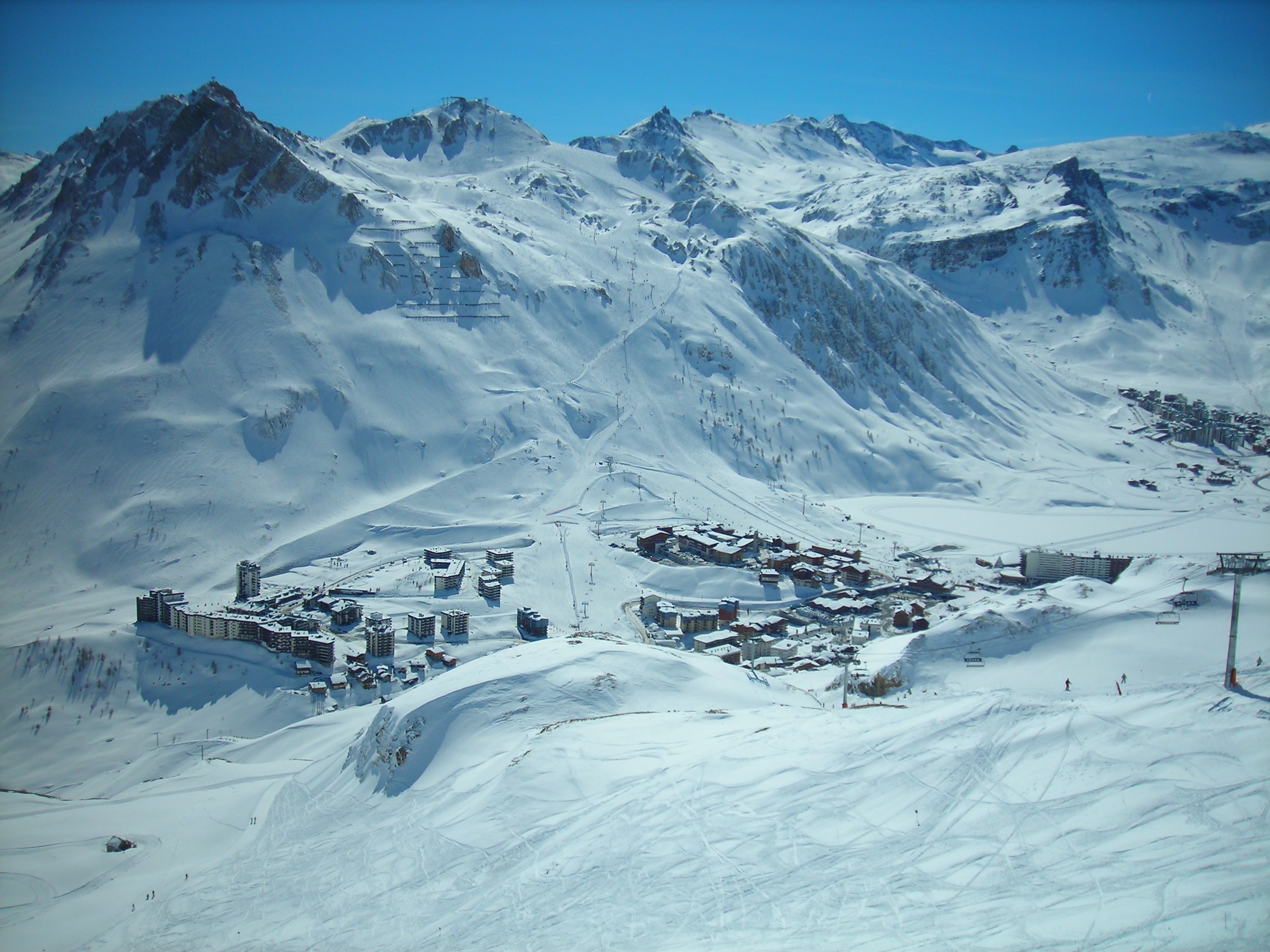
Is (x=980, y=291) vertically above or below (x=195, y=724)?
above

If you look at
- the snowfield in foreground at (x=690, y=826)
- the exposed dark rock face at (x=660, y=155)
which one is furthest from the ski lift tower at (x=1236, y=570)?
the exposed dark rock face at (x=660, y=155)

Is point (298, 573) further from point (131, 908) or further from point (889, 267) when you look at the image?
point (889, 267)

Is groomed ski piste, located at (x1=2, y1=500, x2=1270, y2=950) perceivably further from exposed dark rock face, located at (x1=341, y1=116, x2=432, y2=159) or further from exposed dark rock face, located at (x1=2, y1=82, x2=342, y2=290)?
exposed dark rock face, located at (x1=341, y1=116, x2=432, y2=159)

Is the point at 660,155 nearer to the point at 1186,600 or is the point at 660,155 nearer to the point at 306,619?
the point at 306,619

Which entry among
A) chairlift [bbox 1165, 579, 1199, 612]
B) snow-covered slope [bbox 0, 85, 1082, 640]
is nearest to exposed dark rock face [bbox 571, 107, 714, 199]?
snow-covered slope [bbox 0, 85, 1082, 640]

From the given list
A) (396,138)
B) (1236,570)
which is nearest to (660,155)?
(396,138)

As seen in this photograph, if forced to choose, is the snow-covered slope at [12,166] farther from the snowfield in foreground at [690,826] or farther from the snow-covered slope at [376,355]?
the snowfield in foreground at [690,826]

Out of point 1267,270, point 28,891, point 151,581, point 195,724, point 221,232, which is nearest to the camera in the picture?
point 28,891

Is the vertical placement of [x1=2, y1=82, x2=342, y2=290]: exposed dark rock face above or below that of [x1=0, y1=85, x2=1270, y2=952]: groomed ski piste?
above

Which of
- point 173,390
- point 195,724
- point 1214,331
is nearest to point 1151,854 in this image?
point 195,724
